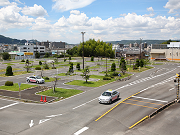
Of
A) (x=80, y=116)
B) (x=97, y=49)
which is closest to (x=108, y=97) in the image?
(x=80, y=116)

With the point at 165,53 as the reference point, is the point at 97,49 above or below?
above

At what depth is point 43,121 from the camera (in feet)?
59.0

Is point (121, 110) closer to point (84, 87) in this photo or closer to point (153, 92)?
point (153, 92)

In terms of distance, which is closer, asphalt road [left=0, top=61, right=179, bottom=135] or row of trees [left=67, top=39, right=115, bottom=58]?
asphalt road [left=0, top=61, right=179, bottom=135]

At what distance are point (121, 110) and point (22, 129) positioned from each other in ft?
35.8

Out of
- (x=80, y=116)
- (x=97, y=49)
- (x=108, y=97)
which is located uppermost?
(x=97, y=49)

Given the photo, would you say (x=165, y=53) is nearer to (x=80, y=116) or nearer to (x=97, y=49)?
(x=97, y=49)

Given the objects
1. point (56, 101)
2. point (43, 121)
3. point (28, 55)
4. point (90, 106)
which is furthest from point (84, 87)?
point (28, 55)

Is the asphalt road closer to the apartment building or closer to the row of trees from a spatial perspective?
the apartment building

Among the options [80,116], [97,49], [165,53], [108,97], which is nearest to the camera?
[80,116]

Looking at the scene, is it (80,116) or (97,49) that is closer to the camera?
(80,116)

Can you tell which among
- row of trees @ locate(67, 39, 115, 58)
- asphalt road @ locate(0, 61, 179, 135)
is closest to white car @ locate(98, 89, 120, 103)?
asphalt road @ locate(0, 61, 179, 135)

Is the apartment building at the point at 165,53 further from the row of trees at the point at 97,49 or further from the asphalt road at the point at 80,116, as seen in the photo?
the asphalt road at the point at 80,116

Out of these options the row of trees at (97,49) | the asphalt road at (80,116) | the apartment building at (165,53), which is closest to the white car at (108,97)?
the asphalt road at (80,116)
